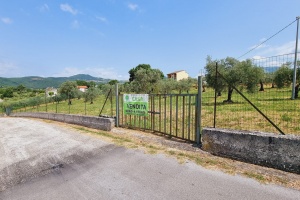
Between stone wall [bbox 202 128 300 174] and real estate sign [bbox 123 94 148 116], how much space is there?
3389 millimetres

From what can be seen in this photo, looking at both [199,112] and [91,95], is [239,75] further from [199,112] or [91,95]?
[91,95]

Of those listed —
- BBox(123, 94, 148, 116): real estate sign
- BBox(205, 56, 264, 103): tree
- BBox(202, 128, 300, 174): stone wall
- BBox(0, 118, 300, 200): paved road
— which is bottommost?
BBox(0, 118, 300, 200): paved road

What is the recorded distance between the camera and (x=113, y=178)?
14.1 ft

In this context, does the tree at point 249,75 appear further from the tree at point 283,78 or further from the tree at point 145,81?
the tree at point 145,81

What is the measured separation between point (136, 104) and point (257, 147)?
17.4ft

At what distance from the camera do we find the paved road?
11.8 feet

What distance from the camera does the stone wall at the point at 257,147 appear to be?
14.0 ft

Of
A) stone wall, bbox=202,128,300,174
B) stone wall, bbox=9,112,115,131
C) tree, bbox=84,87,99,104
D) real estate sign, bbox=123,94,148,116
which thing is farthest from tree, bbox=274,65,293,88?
tree, bbox=84,87,99,104

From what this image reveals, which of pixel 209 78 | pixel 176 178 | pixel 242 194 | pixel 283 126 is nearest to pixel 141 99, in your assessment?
pixel 176 178

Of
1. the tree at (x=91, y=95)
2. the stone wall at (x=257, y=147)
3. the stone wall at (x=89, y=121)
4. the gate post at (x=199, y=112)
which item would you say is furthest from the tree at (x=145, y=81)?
the stone wall at (x=257, y=147)

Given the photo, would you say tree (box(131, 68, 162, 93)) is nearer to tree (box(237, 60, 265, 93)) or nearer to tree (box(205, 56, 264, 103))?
tree (box(205, 56, 264, 103))

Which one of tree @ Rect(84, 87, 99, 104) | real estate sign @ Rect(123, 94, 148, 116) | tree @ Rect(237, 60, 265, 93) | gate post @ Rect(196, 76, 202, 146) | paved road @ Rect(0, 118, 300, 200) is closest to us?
paved road @ Rect(0, 118, 300, 200)

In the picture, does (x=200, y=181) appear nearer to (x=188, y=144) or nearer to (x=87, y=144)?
(x=188, y=144)

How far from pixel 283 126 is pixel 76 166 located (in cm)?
899
